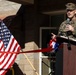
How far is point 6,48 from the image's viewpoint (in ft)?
26.6

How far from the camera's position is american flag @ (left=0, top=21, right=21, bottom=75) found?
784 cm

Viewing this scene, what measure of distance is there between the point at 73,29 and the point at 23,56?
5692mm

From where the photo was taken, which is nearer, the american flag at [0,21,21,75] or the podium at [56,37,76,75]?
the podium at [56,37,76,75]

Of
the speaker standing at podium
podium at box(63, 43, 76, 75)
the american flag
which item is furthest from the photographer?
the american flag

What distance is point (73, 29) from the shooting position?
3.61 metres

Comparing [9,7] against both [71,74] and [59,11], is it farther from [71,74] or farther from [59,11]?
[71,74]

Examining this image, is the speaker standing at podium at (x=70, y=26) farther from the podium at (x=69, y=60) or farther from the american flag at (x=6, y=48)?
the american flag at (x=6, y=48)

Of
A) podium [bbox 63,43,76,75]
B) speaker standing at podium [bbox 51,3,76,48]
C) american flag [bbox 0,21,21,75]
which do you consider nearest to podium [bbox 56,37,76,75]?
podium [bbox 63,43,76,75]

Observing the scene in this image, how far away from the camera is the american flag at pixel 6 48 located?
784 cm

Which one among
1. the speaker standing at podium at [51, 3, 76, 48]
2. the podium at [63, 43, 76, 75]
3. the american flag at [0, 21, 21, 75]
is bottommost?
the american flag at [0, 21, 21, 75]

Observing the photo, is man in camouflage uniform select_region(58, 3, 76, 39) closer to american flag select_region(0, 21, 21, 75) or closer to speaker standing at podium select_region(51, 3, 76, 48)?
speaker standing at podium select_region(51, 3, 76, 48)

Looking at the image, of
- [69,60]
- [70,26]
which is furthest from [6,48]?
[69,60]

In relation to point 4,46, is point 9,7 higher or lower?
higher

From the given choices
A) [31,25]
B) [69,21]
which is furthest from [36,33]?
[69,21]
